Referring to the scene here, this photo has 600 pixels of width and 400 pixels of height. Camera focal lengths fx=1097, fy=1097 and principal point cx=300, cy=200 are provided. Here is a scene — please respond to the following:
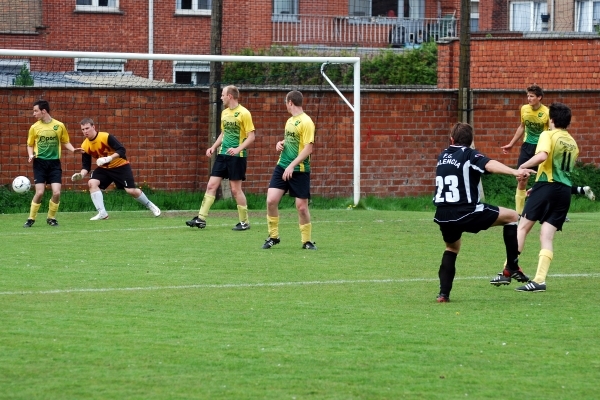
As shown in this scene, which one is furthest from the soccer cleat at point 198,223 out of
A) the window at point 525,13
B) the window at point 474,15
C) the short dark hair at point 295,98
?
the window at point 474,15

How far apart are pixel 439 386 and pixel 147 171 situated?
14869mm

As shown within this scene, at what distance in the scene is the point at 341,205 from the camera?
20.6m

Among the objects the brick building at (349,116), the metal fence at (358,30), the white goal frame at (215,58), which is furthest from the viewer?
the metal fence at (358,30)

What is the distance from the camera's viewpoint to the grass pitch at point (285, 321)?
671 centimetres

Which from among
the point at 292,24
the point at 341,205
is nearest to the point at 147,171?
the point at 341,205

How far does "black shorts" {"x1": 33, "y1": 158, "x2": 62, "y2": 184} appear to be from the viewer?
54.7 ft

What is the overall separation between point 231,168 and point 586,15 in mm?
25117

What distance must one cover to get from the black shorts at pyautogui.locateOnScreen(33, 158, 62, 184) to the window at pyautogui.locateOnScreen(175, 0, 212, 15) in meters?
18.9

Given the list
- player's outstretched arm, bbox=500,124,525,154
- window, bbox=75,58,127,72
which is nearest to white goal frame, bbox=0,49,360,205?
player's outstretched arm, bbox=500,124,525,154

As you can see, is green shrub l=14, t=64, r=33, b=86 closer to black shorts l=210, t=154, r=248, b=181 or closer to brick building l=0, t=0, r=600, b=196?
brick building l=0, t=0, r=600, b=196

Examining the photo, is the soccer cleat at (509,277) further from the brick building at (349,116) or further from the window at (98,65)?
the window at (98,65)

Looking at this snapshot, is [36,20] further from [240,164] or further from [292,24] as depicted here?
[240,164]

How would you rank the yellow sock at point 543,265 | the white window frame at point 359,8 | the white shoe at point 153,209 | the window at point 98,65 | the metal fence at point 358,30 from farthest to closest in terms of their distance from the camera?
the white window frame at point 359,8 → the metal fence at point 358,30 → the window at point 98,65 → the white shoe at point 153,209 → the yellow sock at point 543,265

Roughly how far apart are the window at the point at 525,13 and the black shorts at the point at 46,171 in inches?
1041
